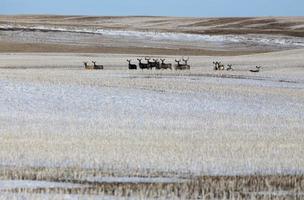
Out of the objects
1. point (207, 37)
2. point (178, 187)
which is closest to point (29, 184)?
point (178, 187)

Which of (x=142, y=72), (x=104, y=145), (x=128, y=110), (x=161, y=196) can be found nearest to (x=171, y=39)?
(x=142, y=72)

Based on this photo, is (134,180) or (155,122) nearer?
(134,180)

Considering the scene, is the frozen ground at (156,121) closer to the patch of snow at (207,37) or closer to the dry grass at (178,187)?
the dry grass at (178,187)

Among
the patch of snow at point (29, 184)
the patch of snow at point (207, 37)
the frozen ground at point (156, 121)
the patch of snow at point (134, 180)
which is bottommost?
the patch of snow at point (207, 37)

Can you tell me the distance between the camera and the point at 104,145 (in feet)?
54.4

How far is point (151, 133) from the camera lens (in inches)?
747

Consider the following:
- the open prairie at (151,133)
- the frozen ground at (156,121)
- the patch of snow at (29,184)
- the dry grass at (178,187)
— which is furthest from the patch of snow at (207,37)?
the patch of snow at (29,184)

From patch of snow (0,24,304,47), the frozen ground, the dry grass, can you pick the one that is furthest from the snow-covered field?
patch of snow (0,24,304,47)

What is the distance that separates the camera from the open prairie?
41.7ft

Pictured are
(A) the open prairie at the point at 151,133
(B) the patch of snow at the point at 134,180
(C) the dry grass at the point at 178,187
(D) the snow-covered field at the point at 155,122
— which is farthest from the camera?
(D) the snow-covered field at the point at 155,122

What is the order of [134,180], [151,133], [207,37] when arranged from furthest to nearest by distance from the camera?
[207,37] → [151,133] → [134,180]

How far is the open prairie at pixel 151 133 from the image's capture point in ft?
41.7

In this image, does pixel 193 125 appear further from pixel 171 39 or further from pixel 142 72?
pixel 171 39

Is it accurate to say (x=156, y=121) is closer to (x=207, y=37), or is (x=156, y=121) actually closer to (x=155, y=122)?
(x=155, y=122)
